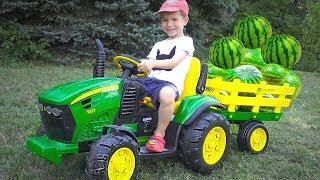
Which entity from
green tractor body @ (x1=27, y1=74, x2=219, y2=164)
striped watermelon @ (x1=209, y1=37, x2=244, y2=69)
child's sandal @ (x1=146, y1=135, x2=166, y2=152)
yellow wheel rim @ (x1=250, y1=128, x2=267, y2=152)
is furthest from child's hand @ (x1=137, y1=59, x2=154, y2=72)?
yellow wheel rim @ (x1=250, y1=128, x2=267, y2=152)

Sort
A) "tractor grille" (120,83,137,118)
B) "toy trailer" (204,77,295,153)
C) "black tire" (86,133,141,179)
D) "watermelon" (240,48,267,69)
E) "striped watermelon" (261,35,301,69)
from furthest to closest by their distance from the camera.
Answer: "watermelon" (240,48,267,69) → "striped watermelon" (261,35,301,69) → "toy trailer" (204,77,295,153) → "tractor grille" (120,83,137,118) → "black tire" (86,133,141,179)

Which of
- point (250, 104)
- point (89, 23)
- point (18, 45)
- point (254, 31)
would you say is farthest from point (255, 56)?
point (18, 45)

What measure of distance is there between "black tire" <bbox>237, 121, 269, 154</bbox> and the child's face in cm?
136

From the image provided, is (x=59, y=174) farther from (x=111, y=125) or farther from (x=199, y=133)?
(x=199, y=133)

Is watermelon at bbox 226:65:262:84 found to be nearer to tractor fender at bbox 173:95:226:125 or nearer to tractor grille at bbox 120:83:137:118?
tractor fender at bbox 173:95:226:125

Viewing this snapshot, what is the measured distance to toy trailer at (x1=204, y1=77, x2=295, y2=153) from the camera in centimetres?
441

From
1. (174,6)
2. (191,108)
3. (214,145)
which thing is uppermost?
(174,6)

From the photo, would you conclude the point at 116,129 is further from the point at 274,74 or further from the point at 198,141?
the point at 274,74

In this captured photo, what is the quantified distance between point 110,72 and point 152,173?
586 cm

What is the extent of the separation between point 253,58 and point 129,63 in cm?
219

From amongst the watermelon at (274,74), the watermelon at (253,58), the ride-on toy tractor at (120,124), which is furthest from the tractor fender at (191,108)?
the watermelon at (253,58)

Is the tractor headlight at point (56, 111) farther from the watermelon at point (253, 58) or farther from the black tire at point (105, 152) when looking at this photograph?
the watermelon at point (253, 58)

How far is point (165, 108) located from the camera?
11.8ft

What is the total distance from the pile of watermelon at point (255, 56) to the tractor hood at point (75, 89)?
5.36 ft
